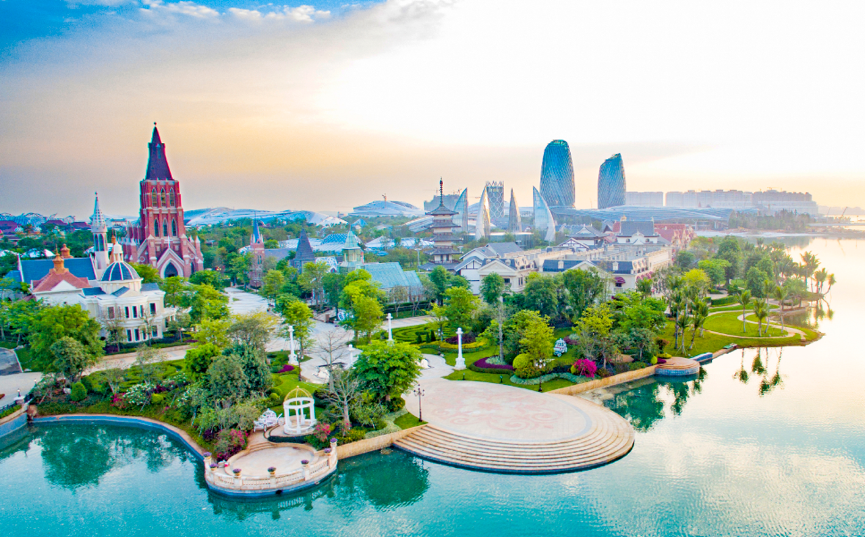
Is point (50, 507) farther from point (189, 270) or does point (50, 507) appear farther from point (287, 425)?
point (189, 270)

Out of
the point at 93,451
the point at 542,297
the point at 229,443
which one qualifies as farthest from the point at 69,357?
the point at 542,297

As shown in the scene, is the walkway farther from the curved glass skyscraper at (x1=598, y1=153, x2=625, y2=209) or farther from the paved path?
the curved glass skyscraper at (x1=598, y1=153, x2=625, y2=209)

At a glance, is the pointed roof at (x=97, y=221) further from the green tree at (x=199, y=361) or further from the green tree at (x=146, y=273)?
the green tree at (x=199, y=361)

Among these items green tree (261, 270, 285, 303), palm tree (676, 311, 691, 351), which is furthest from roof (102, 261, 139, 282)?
palm tree (676, 311, 691, 351)

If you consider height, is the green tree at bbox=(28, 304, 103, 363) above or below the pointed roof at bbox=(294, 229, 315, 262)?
below

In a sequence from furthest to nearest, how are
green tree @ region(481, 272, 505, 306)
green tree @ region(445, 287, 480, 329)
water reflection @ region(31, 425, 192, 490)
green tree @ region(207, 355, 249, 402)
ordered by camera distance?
green tree @ region(481, 272, 505, 306)
green tree @ region(445, 287, 480, 329)
green tree @ region(207, 355, 249, 402)
water reflection @ region(31, 425, 192, 490)

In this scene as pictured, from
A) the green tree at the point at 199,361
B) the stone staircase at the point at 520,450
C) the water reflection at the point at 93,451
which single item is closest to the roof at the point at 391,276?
the green tree at the point at 199,361
